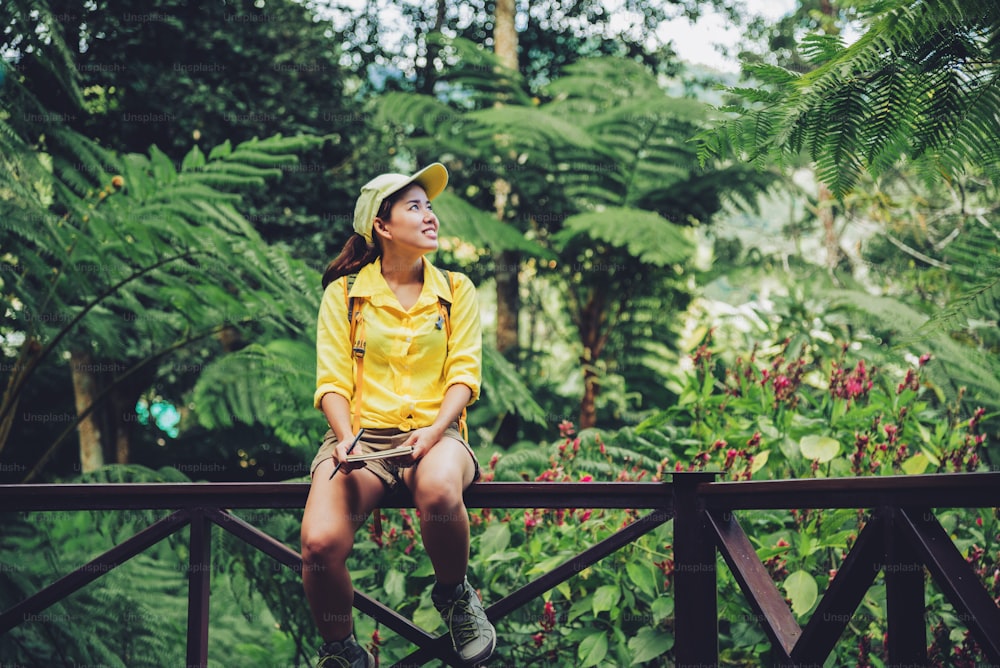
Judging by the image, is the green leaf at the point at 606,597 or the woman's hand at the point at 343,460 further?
the green leaf at the point at 606,597

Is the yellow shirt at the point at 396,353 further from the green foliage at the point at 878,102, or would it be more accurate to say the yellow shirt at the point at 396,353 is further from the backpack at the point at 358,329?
the green foliage at the point at 878,102

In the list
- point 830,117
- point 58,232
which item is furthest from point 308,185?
point 830,117

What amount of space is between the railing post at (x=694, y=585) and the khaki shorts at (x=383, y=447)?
21.2 inches

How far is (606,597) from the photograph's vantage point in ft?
9.40

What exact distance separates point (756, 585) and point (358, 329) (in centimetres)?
117

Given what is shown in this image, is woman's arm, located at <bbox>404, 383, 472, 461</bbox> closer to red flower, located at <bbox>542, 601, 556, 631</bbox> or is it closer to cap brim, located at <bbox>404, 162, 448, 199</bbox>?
cap brim, located at <bbox>404, 162, 448, 199</bbox>

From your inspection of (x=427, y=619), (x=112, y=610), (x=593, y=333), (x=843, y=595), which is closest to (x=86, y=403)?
(x=112, y=610)

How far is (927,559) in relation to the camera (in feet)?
5.40

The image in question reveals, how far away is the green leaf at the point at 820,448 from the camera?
3100 millimetres

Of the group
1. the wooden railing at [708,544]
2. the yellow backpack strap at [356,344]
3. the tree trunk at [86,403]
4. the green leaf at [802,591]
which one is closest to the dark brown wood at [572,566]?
the wooden railing at [708,544]

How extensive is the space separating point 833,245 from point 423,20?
5.39 meters

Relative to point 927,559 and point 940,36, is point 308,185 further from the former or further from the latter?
point 927,559

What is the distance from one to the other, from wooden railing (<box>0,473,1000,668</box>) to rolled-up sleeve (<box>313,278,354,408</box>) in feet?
0.89

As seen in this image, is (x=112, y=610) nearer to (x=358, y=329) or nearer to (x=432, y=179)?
(x=358, y=329)
